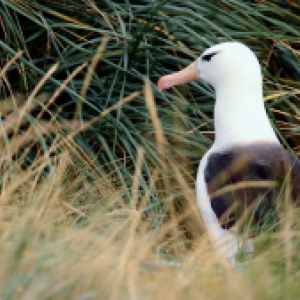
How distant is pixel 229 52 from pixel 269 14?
112 cm

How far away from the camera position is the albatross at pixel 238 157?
291 cm

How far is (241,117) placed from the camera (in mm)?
3301

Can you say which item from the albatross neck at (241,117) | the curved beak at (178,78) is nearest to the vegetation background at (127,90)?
the curved beak at (178,78)

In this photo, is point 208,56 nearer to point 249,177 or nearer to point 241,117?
point 241,117

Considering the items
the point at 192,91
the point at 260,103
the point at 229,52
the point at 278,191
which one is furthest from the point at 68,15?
the point at 278,191

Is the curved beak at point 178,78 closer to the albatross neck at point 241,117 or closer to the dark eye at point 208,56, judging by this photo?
the dark eye at point 208,56

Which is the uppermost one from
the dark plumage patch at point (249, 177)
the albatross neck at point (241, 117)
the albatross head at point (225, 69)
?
the albatross head at point (225, 69)

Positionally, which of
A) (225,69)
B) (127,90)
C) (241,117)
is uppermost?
(225,69)

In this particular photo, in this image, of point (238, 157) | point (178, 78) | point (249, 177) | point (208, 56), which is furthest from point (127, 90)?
point (249, 177)

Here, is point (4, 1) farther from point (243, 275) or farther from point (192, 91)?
point (243, 275)

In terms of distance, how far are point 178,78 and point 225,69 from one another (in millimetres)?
274

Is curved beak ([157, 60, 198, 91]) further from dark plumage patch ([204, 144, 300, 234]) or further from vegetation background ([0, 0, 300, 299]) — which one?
dark plumage patch ([204, 144, 300, 234])

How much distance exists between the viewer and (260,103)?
11.1 ft

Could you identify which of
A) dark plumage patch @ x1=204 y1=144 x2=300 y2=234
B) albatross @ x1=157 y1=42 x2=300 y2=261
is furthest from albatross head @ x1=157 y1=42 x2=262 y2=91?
dark plumage patch @ x1=204 y1=144 x2=300 y2=234
